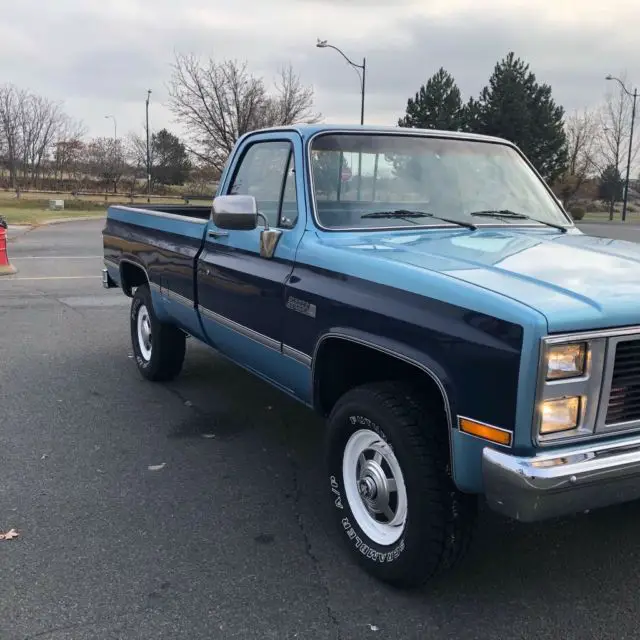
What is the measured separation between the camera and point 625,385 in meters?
2.50

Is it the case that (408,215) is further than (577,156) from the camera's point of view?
No

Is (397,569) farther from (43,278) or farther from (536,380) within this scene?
(43,278)

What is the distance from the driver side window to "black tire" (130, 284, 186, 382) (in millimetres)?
1586

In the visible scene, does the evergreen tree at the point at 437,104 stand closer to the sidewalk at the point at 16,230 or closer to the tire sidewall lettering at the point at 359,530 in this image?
the sidewalk at the point at 16,230

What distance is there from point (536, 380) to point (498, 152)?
253 centimetres

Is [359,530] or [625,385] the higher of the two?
[625,385]

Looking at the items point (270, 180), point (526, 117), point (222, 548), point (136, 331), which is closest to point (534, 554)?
point (222, 548)

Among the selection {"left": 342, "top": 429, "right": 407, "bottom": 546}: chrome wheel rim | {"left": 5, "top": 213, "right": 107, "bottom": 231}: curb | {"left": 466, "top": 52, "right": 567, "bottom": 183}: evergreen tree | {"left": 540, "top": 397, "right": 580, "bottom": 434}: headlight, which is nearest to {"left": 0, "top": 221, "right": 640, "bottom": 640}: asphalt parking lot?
{"left": 342, "top": 429, "right": 407, "bottom": 546}: chrome wheel rim

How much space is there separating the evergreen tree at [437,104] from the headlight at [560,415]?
182ft

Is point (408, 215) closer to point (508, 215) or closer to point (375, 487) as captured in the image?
point (508, 215)

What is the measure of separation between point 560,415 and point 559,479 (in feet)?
0.71

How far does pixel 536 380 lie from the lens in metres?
2.32

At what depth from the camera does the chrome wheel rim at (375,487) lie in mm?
2977

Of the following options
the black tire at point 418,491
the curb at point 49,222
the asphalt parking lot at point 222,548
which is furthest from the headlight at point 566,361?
the curb at point 49,222
